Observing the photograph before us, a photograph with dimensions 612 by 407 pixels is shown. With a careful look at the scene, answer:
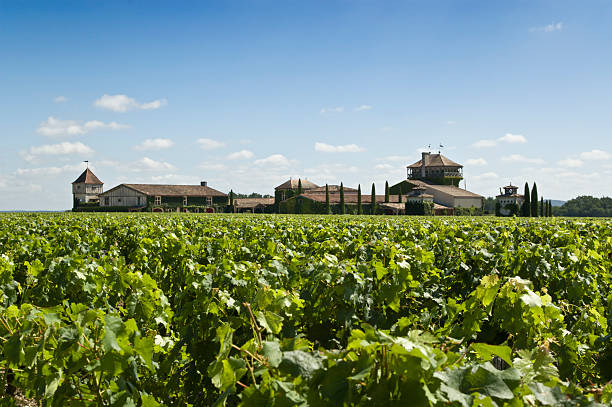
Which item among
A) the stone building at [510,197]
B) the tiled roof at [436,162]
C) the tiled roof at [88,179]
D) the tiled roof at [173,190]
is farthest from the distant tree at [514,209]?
the tiled roof at [88,179]

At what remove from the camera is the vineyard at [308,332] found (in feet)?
5.25

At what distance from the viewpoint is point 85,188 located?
86875mm

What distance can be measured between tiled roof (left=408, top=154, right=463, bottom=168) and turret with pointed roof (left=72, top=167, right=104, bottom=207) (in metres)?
61.9

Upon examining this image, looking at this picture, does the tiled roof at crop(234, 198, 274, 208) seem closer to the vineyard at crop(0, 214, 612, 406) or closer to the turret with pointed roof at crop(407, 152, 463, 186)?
the turret with pointed roof at crop(407, 152, 463, 186)

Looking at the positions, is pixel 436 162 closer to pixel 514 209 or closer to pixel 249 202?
pixel 514 209

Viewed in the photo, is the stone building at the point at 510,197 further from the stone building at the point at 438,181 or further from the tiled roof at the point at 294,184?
the tiled roof at the point at 294,184

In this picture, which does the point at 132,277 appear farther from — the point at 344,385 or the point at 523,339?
the point at 523,339

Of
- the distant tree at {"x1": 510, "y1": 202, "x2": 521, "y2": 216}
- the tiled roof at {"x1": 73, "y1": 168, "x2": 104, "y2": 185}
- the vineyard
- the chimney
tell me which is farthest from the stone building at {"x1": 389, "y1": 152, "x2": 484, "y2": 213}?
the vineyard

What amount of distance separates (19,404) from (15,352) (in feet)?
9.47

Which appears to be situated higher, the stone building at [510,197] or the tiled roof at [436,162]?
the tiled roof at [436,162]

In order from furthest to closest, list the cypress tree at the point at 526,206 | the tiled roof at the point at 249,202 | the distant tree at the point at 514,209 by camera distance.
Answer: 1. the tiled roof at the point at 249,202
2. the distant tree at the point at 514,209
3. the cypress tree at the point at 526,206

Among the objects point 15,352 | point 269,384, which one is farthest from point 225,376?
point 15,352

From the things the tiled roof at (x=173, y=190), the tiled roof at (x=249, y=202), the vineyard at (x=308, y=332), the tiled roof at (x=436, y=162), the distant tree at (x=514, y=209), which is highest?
the tiled roof at (x=436, y=162)

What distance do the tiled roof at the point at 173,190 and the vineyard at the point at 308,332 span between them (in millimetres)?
70725
